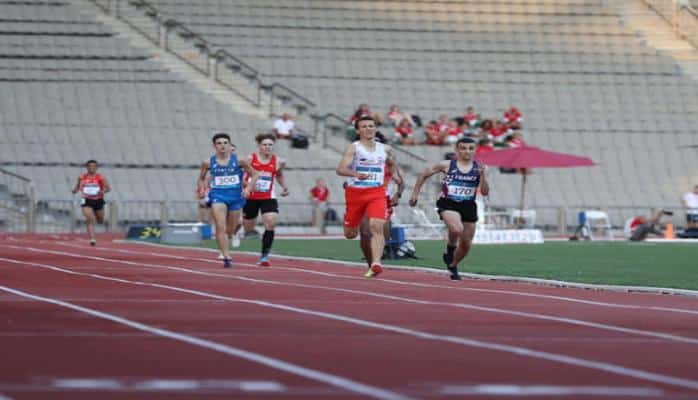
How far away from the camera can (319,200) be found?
40781mm

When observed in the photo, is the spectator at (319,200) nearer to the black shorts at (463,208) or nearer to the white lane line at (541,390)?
the black shorts at (463,208)

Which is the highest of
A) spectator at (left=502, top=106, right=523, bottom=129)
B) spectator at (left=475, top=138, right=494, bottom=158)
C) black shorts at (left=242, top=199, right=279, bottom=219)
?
spectator at (left=502, top=106, right=523, bottom=129)

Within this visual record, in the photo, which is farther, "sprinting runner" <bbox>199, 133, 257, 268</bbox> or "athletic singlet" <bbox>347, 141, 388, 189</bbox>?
"sprinting runner" <bbox>199, 133, 257, 268</bbox>

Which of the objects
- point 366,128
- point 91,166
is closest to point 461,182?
Result: point 366,128

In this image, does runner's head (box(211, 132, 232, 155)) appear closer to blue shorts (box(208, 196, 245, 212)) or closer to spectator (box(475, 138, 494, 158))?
blue shorts (box(208, 196, 245, 212))

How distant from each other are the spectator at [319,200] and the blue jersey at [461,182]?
21776 millimetres

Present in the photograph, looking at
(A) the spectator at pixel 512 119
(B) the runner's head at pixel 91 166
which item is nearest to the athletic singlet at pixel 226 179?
(B) the runner's head at pixel 91 166

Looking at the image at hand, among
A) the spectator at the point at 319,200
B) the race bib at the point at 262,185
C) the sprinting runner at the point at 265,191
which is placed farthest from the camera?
the spectator at the point at 319,200

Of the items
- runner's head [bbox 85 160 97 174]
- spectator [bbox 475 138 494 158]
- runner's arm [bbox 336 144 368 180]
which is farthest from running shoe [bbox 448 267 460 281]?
spectator [bbox 475 138 494 158]

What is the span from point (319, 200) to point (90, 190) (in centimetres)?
1059

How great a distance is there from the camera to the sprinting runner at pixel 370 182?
733 inches

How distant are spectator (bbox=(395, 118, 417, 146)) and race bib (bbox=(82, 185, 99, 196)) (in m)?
14.3

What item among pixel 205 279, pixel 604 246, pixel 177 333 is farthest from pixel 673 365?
pixel 604 246

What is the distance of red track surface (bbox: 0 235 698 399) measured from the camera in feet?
25.4
